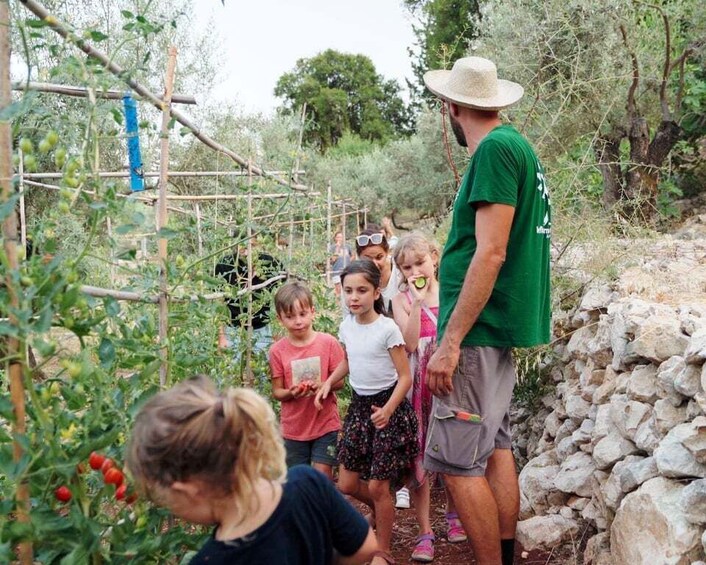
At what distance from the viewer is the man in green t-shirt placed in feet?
8.02

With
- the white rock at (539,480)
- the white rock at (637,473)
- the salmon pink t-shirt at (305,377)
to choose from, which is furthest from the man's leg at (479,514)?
the salmon pink t-shirt at (305,377)

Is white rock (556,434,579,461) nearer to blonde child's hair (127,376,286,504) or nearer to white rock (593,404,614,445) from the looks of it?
white rock (593,404,614,445)

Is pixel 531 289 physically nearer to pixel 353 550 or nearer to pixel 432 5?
pixel 353 550

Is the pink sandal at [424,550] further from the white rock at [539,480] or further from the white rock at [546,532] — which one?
the white rock at [539,480]

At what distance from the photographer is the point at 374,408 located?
319 centimetres

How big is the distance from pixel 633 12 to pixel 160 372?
19.8ft

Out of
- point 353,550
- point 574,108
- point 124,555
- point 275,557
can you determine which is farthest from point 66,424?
point 574,108

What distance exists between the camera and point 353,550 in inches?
58.1

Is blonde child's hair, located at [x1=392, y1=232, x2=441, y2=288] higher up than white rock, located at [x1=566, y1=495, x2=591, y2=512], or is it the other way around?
blonde child's hair, located at [x1=392, y1=232, x2=441, y2=288]

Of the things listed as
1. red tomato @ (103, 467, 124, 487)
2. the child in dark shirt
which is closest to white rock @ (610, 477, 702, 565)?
the child in dark shirt

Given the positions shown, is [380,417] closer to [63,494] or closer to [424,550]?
[424,550]

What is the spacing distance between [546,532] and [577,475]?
0.96 ft

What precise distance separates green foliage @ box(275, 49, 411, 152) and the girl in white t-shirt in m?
30.3

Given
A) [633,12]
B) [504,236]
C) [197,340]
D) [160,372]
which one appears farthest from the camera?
[633,12]
